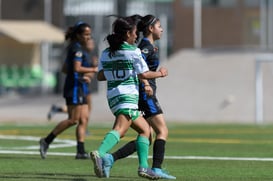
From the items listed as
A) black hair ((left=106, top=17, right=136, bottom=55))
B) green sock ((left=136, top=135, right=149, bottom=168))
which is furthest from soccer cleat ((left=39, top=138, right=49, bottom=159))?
black hair ((left=106, top=17, right=136, bottom=55))

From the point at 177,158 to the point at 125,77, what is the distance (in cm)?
389

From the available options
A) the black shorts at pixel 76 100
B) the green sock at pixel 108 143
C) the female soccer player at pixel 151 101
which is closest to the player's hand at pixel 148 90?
the female soccer player at pixel 151 101

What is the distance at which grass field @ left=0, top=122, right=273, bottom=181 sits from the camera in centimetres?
1341

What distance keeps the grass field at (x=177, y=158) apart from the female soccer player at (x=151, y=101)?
32cm

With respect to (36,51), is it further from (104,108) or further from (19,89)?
(104,108)

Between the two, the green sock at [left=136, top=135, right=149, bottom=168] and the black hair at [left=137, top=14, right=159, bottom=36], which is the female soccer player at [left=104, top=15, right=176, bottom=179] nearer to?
the black hair at [left=137, top=14, right=159, bottom=36]

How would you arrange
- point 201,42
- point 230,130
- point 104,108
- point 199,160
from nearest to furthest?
point 199,160 < point 230,130 < point 104,108 < point 201,42

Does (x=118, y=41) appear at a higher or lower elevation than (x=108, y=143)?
higher

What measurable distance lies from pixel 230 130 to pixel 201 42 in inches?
568

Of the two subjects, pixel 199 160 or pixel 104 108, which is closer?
pixel 199 160

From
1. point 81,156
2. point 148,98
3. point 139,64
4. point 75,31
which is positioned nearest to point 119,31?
point 139,64

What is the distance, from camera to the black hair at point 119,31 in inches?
498

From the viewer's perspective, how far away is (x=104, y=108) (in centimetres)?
3541

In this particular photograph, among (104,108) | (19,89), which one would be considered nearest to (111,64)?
(104,108)
